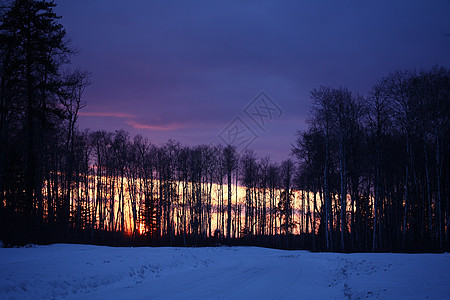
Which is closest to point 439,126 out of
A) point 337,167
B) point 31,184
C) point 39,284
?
point 337,167

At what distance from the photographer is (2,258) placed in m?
12.3

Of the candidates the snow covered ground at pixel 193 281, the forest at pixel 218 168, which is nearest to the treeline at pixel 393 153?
the forest at pixel 218 168

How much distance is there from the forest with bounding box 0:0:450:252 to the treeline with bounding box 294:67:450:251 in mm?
127

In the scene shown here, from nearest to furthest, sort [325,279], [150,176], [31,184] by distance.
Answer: [325,279], [31,184], [150,176]

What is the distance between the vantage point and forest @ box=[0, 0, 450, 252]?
2070 cm

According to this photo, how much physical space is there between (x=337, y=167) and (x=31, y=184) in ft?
103

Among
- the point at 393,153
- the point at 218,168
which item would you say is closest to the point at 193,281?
the point at 393,153

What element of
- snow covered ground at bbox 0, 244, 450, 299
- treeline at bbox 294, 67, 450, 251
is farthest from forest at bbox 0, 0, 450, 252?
snow covered ground at bbox 0, 244, 450, 299

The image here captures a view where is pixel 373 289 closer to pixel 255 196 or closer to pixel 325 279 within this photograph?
pixel 325 279

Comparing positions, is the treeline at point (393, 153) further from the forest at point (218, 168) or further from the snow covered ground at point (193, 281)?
the snow covered ground at point (193, 281)

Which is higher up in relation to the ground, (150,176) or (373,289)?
(150,176)

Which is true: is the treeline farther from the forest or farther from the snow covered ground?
the snow covered ground

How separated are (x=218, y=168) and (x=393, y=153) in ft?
82.0

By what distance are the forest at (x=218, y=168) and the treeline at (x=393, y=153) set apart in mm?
127
